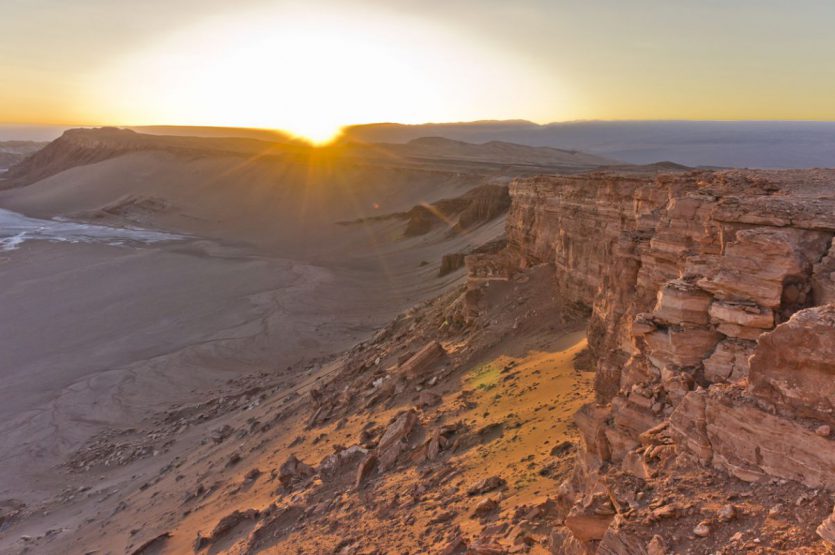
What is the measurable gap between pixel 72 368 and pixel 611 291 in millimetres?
19582

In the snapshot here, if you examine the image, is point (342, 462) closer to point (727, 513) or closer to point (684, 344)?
point (684, 344)

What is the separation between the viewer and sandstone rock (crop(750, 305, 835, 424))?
3521 mm

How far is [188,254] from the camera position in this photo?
40000 millimetres

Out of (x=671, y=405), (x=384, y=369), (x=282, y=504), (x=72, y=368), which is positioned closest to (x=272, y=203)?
(x=72, y=368)

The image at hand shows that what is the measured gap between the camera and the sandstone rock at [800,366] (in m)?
3.52

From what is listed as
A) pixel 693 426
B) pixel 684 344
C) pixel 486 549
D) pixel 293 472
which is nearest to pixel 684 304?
pixel 684 344

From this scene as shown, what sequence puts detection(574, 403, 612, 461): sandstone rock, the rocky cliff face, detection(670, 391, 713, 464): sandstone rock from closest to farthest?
1. the rocky cliff face
2. detection(670, 391, 713, 464): sandstone rock
3. detection(574, 403, 612, 461): sandstone rock

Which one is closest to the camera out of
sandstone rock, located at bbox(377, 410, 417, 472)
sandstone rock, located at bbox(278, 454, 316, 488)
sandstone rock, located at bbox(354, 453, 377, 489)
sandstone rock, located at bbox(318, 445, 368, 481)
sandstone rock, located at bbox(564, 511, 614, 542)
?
sandstone rock, located at bbox(564, 511, 614, 542)

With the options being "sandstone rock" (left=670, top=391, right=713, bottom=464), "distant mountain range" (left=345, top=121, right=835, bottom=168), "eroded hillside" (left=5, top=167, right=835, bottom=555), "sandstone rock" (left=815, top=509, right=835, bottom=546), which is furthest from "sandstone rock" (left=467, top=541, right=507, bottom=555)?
"distant mountain range" (left=345, top=121, right=835, bottom=168)

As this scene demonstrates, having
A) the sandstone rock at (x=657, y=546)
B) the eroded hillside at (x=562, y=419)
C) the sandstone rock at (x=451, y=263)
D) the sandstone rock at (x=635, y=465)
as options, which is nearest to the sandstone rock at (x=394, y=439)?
the eroded hillside at (x=562, y=419)

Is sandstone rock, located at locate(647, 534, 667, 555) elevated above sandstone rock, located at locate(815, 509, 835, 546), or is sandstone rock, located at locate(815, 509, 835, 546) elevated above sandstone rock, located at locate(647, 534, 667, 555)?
sandstone rock, located at locate(815, 509, 835, 546)

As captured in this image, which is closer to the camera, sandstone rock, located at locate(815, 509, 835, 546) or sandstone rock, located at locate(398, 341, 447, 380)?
sandstone rock, located at locate(815, 509, 835, 546)

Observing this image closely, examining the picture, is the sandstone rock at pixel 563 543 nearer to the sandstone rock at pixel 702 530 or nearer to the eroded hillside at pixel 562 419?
the eroded hillside at pixel 562 419

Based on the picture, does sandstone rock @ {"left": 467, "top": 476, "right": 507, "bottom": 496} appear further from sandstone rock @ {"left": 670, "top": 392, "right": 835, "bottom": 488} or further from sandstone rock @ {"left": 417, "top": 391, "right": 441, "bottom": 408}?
sandstone rock @ {"left": 417, "top": 391, "right": 441, "bottom": 408}
